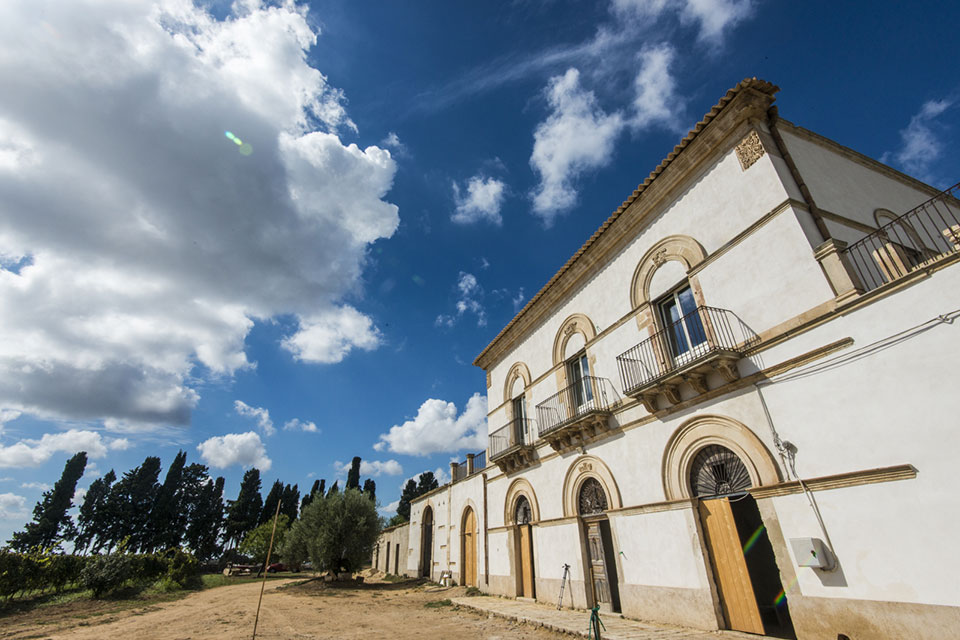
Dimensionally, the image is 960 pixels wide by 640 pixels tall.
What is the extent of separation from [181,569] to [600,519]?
71.6 feet

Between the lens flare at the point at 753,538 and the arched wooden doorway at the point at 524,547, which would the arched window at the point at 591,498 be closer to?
the arched wooden doorway at the point at 524,547

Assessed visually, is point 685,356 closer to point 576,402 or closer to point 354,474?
point 576,402

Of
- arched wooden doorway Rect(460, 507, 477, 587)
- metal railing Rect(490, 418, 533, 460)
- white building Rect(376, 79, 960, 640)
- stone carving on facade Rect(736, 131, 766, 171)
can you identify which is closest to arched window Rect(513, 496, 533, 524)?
white building Rect(376, 79, 960, 640)

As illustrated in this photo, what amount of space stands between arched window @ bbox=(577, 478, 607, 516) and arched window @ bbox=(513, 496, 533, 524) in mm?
2822

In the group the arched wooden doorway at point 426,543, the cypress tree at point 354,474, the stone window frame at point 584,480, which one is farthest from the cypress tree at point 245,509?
the stone window frame at point 584,480

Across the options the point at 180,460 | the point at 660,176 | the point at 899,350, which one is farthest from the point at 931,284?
the point at 180,460

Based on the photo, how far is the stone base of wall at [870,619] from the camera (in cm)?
445

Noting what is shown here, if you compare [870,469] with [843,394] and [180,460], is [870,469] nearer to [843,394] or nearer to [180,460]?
[843,394]

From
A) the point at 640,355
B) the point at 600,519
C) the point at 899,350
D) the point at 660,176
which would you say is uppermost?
the point at 660,176

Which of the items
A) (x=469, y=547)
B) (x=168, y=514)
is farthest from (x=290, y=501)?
(x=469, y=547)

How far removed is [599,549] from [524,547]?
3.80 metres

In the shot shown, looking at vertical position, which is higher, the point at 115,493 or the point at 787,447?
the point at 115,493

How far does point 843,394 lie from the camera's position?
5633 millimetres

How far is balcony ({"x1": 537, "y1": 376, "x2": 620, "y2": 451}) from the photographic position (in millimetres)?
10086
